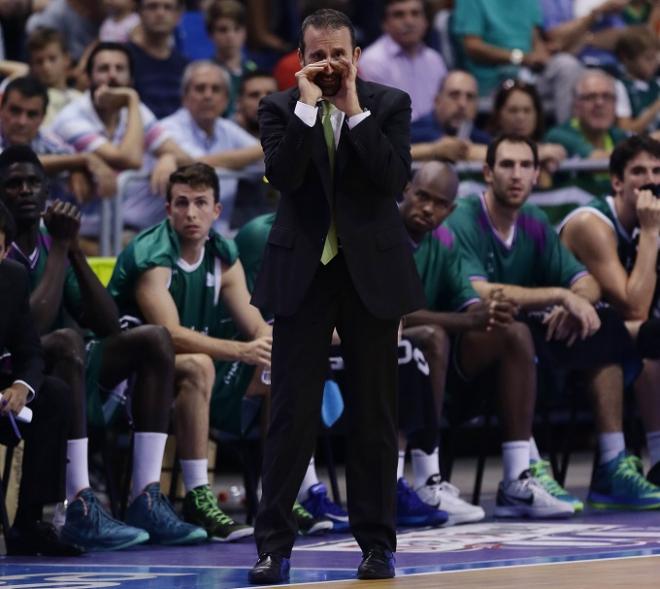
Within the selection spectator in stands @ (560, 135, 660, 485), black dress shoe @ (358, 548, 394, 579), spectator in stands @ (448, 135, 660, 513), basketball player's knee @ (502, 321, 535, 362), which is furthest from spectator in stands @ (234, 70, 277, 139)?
black dress shoe @ (358, 548, 394, 579)

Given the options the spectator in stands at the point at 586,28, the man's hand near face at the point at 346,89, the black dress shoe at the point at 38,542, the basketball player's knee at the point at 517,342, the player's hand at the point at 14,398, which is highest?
the spectator in stands at the point at 586,28

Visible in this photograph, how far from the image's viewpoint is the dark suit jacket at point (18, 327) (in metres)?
6.93

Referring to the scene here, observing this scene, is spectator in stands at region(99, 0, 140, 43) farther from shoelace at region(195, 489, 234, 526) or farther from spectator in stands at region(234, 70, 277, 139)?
shoelace at region(195, 489, 234, 526)

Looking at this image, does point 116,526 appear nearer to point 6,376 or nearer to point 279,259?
point 6,376

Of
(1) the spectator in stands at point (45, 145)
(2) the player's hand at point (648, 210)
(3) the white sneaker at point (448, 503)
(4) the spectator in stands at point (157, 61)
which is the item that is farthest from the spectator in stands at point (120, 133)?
(2) the player's hand at point (648, 210)

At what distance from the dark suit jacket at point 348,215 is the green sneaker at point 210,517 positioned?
1833 millimetres

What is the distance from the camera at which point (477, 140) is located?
11.8m

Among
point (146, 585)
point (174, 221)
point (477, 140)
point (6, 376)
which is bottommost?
point (146, 585)

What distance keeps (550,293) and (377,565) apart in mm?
3093

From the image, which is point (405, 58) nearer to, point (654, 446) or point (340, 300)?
point (654, 446)

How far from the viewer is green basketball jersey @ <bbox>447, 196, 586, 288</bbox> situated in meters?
8.95

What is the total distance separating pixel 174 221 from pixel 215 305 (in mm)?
461

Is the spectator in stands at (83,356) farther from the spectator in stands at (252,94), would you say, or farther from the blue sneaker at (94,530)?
the spectator in stands at (252,94)

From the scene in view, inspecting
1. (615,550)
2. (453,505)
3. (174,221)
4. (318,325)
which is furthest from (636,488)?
(318,325)
